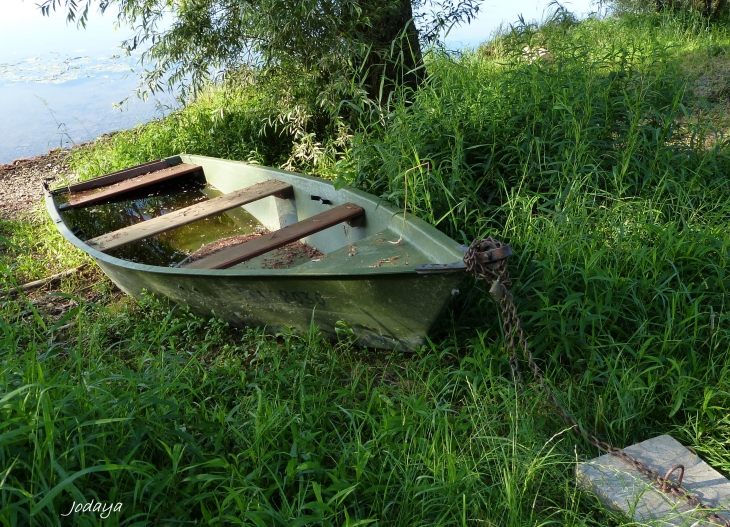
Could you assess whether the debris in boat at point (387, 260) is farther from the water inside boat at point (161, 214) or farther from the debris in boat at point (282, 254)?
the water inside boat at point (161, 214)

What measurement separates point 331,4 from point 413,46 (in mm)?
762

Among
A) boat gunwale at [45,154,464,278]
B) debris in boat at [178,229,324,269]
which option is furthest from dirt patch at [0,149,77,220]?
debris in boat at [178,229,324,269]

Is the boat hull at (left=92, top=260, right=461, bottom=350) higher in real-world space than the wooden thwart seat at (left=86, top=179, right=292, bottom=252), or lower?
lower

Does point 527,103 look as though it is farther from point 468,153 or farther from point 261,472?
point 261,472

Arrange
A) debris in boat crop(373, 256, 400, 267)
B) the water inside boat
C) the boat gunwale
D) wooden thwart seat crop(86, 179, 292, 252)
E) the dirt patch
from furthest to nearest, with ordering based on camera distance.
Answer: the dirt patch → the water inside boat → wooden thwart seat crop(86, 179, 292, 252) → debris in boat crop(373, 256, 400, 267) → the boat gunwale

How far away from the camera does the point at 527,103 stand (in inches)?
153

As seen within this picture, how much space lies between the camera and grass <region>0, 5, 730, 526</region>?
1.99m

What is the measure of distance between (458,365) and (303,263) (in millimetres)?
1021

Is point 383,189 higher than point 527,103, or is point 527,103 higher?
point 527,103

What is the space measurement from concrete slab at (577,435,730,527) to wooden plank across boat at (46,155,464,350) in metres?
0.87

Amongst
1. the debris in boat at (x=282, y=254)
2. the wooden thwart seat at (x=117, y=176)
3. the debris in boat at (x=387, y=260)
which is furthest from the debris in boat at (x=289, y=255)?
the wooden thwart seat at (x=117, y=176)

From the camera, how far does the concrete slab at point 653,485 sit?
1987 mm

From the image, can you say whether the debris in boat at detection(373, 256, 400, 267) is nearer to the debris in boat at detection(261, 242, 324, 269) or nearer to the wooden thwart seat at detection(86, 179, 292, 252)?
the debris in boat at detection(261, 242, 324, 269)

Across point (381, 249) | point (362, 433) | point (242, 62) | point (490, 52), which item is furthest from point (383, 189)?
point (490, 52)
